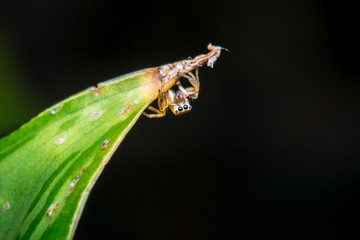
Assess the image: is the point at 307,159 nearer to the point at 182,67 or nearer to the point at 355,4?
the point at 355,4

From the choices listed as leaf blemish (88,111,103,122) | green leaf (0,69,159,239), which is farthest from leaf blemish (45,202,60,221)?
leaf blemish (88,111,103,122)

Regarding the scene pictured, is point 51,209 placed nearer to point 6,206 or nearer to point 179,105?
point 6,206

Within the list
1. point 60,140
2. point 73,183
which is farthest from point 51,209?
point 60,140

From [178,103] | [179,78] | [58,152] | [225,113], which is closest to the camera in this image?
[58,152]

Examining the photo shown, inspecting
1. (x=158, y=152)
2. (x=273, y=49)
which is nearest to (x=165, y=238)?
(x=158, y=152)

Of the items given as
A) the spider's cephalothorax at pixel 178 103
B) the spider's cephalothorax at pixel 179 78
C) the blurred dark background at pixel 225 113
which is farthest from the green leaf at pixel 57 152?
the blurred dark background at pixel 225 113

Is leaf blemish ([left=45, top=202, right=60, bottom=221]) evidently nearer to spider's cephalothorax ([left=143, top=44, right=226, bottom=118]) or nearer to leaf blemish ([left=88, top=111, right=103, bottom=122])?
leaf blemish ([left=88, top=111, right=103, bottom=122])

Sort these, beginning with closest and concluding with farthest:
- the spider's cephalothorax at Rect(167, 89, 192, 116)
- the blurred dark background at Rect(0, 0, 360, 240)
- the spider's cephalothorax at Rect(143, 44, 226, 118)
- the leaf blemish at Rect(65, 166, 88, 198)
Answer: the leaf blemish at Rect(65, 166, 88, 198) < the spider's cephalothorax at Rect(143, 44, 226, 118) < the spider's cephalothorax at Rect(167, 89, 192, 116) < the blurred dark background at Rect(0, 0, 360, 240)
